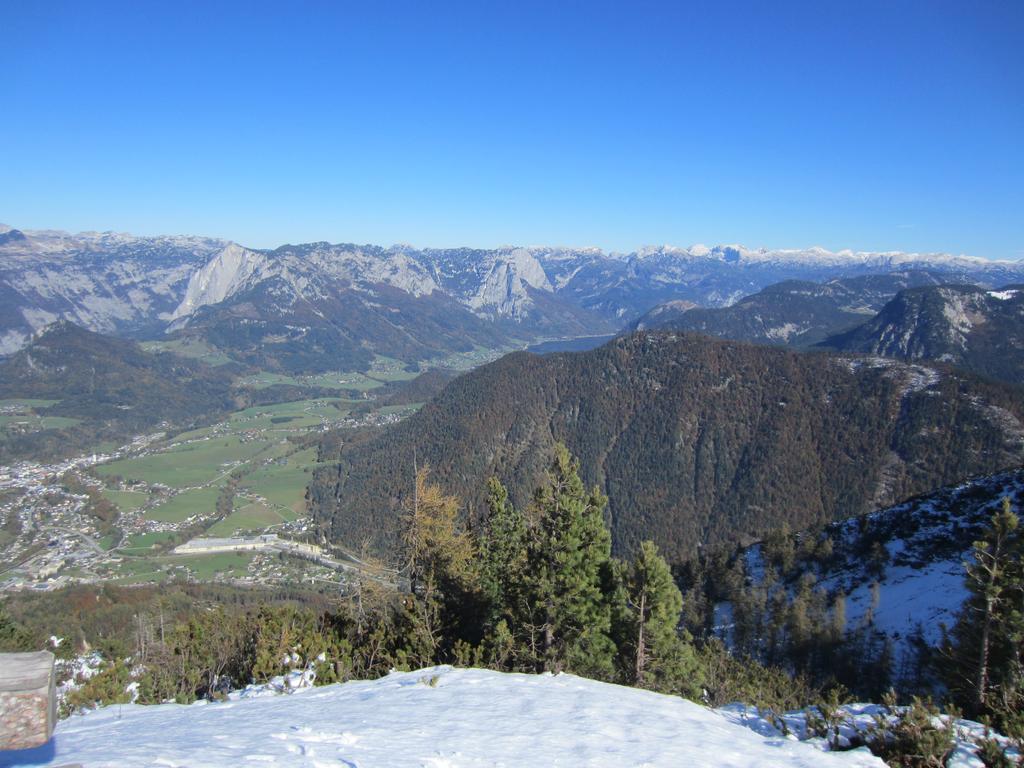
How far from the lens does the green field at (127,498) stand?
14700 centimetres

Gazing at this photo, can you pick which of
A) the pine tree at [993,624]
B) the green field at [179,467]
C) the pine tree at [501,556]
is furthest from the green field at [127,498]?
the pine tree at [993,624]

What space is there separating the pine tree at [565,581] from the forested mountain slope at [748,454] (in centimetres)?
11663

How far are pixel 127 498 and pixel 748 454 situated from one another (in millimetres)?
172710

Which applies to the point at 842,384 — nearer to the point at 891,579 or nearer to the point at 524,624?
the point at 891,579

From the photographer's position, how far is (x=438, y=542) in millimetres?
28750

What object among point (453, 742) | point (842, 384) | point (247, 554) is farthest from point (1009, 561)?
point (842, 384)

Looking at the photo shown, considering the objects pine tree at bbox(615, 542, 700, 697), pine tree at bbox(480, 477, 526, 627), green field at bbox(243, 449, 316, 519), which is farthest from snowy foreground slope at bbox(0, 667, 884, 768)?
green field at bbox(243, 449, 316, 519)

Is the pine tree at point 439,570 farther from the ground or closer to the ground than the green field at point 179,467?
farther from the ground

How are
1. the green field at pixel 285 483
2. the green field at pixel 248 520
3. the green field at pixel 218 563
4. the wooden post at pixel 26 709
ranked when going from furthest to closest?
1. the green field at pixel 285 483
2. the green field at pixel 248 520
3. the green field at pixel 218 563
4. the wooden post at pixel 26 709

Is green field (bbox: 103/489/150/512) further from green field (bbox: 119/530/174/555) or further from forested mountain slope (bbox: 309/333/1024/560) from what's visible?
forested mountain slope (bbox: 309/333/1024/560)

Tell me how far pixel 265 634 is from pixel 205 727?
12974mm

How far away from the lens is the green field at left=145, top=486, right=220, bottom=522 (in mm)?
142000

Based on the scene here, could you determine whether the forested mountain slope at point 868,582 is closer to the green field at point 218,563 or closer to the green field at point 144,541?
the green field at point 218,563

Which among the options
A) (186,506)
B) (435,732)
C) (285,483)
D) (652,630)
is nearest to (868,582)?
(652,630)
